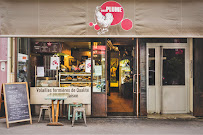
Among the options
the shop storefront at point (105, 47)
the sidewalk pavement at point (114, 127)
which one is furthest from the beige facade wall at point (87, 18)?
the sidewalk pavement at point (114, 127)

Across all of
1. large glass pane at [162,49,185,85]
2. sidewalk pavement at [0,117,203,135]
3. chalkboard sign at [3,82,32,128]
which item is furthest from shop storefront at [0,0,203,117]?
chalkboard sign at [3,82,32,128]

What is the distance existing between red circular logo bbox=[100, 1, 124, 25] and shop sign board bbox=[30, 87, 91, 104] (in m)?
2.91

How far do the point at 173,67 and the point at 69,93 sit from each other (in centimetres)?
432

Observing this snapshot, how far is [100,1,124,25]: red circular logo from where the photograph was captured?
5.44 m

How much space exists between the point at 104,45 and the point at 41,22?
8.40ft

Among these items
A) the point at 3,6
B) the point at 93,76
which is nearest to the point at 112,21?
the point at 93,76

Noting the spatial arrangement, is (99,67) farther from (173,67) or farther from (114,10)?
(173,67)

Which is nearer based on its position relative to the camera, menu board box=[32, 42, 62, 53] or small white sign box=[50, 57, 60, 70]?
menu board box=[32, 42, 62, 53]

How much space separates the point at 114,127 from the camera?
5973 mm

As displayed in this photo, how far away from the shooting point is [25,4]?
5516 millimetres

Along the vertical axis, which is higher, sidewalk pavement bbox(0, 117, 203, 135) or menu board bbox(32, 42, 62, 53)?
menu board bbox(32, 42, 62, 53)

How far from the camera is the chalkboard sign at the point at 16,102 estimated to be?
5957 millimetres

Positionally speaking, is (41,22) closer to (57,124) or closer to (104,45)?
(104,45)

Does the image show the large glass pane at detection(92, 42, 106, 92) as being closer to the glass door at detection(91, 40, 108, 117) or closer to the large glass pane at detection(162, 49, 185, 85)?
the glass door at detection(91, 40, 108, 117)
